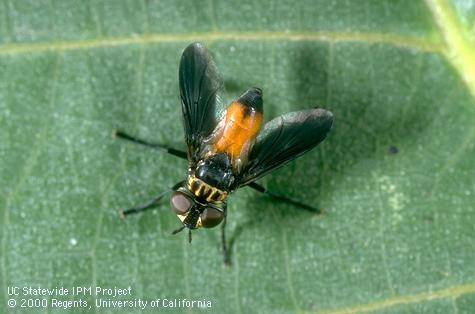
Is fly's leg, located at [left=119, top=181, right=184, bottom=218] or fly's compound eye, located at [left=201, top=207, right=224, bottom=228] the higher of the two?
fly's leg, located at [left=119, top=181, right=184, bottom=218]

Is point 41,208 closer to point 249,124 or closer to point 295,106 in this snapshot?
point 249,124

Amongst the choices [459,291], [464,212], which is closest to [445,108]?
[464,212]

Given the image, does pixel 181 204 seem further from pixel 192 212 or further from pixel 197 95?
pixel 197 95

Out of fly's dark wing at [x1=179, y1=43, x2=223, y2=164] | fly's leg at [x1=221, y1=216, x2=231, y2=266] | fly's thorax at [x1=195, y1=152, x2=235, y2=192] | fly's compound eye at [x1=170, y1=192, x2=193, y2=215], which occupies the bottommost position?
fly's leg at [x1=221, y1=216, x2=231, y2=266]

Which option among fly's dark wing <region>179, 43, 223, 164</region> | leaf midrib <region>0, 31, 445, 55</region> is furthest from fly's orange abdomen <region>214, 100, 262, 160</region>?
leaf midrib <region>0, 31, 445, 55</region>

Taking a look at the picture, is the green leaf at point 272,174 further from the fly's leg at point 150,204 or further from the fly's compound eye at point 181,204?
the fly's compound eye at point 181,204

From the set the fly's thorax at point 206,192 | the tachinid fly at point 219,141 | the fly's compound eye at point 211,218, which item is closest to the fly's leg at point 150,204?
the tachinid fly at point 219,141

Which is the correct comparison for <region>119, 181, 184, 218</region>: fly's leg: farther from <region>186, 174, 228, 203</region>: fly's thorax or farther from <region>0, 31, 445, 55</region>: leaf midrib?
<region>0, 31, 445, 55</region>: leaf midrib

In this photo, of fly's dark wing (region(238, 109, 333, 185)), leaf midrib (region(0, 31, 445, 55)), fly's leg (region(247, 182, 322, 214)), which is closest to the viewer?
fly's dark wing (region(238, 109, 333, 185))
